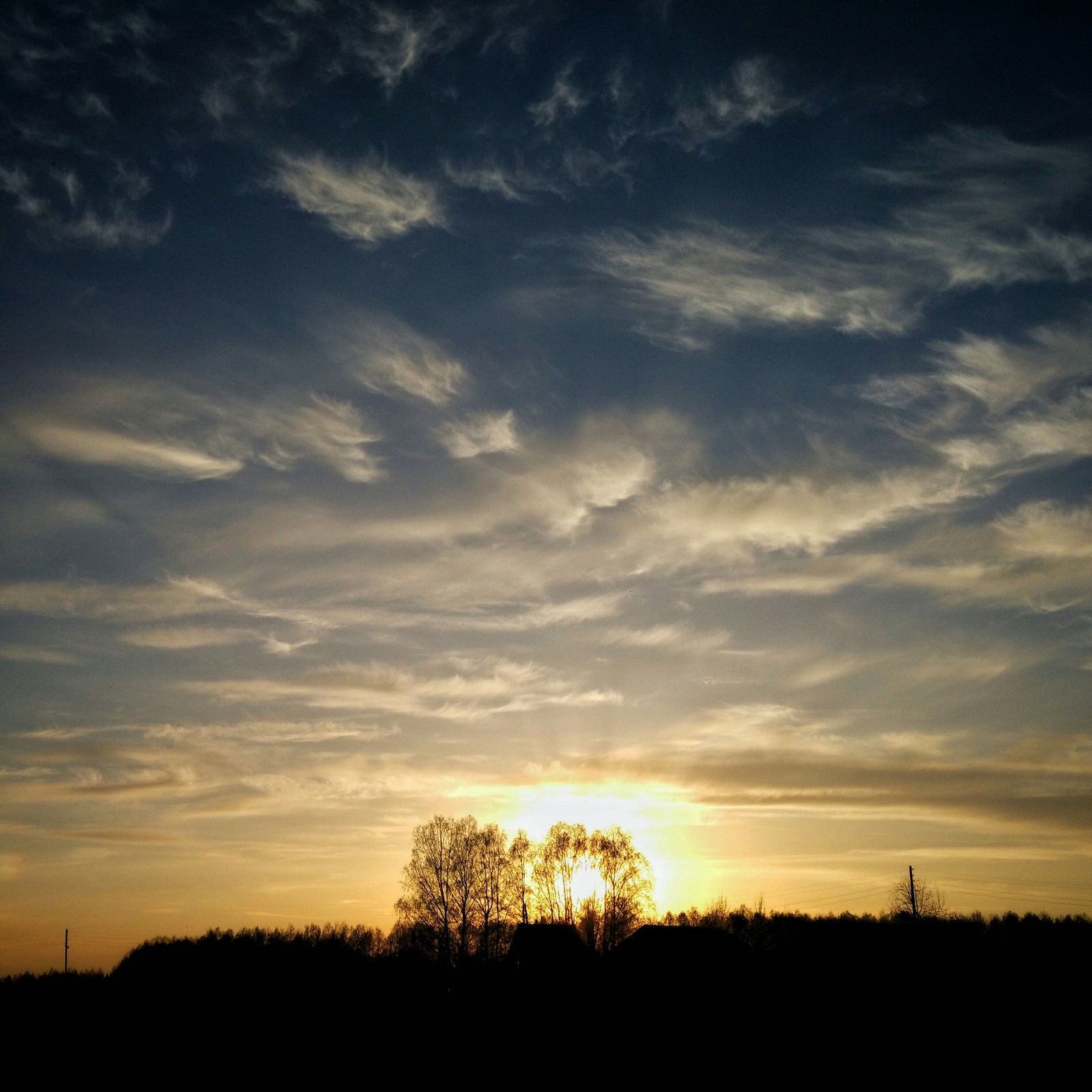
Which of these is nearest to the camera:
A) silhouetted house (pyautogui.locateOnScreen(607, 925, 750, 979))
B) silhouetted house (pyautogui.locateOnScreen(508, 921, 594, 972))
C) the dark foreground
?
the dark foreground

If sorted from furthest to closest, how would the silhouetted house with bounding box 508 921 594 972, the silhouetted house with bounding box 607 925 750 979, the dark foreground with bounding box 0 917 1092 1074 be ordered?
the silhouetted house with bounding box 508 921 594 972
the silhouetted house with bounding box 607 925 750 979
the dark foreground with bounding box 0 917 1092 1074

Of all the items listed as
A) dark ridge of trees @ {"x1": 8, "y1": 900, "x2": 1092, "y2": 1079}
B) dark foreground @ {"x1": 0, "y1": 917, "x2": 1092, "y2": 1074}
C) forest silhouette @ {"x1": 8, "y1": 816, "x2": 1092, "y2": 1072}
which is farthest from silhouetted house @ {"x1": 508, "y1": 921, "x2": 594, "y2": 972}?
dark foreground @ {"x1": 0, "y1": 917, "x2": 1092, "y2": 1074}

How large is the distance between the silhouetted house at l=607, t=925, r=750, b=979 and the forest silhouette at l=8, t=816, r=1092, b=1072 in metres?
0.20

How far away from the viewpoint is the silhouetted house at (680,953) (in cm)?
6334

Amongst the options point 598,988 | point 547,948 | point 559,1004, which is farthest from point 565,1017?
point 547,948

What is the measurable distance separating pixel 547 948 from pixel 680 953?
23665 mm

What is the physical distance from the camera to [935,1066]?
40.0 meters

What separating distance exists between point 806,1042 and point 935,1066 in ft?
24.1

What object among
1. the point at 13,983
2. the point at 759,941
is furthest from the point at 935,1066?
the point at 759,941

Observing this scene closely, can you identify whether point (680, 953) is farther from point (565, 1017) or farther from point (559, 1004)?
point (565, 1017)

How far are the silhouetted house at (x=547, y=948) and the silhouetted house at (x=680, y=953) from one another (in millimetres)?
8132

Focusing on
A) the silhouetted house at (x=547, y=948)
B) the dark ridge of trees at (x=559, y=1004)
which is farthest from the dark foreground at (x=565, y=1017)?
the silhouetted house at (x=547, y=948)

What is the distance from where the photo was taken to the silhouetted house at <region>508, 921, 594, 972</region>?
81.7 metres

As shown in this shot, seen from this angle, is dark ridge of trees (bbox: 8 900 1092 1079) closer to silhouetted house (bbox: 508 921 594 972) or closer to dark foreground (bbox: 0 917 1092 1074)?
dark foreground (bbox: 0 917 1092 1074)
